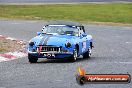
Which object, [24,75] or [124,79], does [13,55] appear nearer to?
[24,75]

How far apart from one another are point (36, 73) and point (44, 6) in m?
42.2

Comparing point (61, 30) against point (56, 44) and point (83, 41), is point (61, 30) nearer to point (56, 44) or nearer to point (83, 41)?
point (83, 41)

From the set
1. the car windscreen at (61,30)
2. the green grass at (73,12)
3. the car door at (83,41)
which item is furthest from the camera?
the green grass at (73,12)

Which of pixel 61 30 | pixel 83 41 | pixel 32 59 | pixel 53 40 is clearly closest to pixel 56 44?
pixel 53 40

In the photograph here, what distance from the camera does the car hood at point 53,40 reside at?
14859 millimetres

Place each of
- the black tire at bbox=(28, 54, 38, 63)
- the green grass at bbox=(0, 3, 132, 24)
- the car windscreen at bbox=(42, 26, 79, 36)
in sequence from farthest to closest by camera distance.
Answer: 1. the green grass at bbox=(0, 3, 132, 24)
2. the car windscreen at bbox=(42, 26, 79, 36)
3. the black tire at bbox=(28, 54, 38, 63)

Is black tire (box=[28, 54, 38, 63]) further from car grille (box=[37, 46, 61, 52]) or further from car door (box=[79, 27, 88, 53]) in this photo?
car door (box=[79, 27, 88, 53])

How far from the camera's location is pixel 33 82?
32.0 feet

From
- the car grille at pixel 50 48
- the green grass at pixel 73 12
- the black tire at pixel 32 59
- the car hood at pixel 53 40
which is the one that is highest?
the car hood at pixel 53 40

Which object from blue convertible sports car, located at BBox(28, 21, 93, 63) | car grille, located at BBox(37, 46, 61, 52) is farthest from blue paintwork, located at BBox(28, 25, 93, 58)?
car grille, located at BBox(37, 46, 61, 52)

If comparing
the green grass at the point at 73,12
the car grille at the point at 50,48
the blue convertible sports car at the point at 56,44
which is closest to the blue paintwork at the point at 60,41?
the blue convertible sports car at the point at 56,44

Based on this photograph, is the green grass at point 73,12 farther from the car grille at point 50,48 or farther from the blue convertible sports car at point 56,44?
the car grille at point 50,48

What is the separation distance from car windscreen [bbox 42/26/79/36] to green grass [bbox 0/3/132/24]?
25719mm

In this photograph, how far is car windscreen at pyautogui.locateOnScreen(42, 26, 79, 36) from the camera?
16075mm
